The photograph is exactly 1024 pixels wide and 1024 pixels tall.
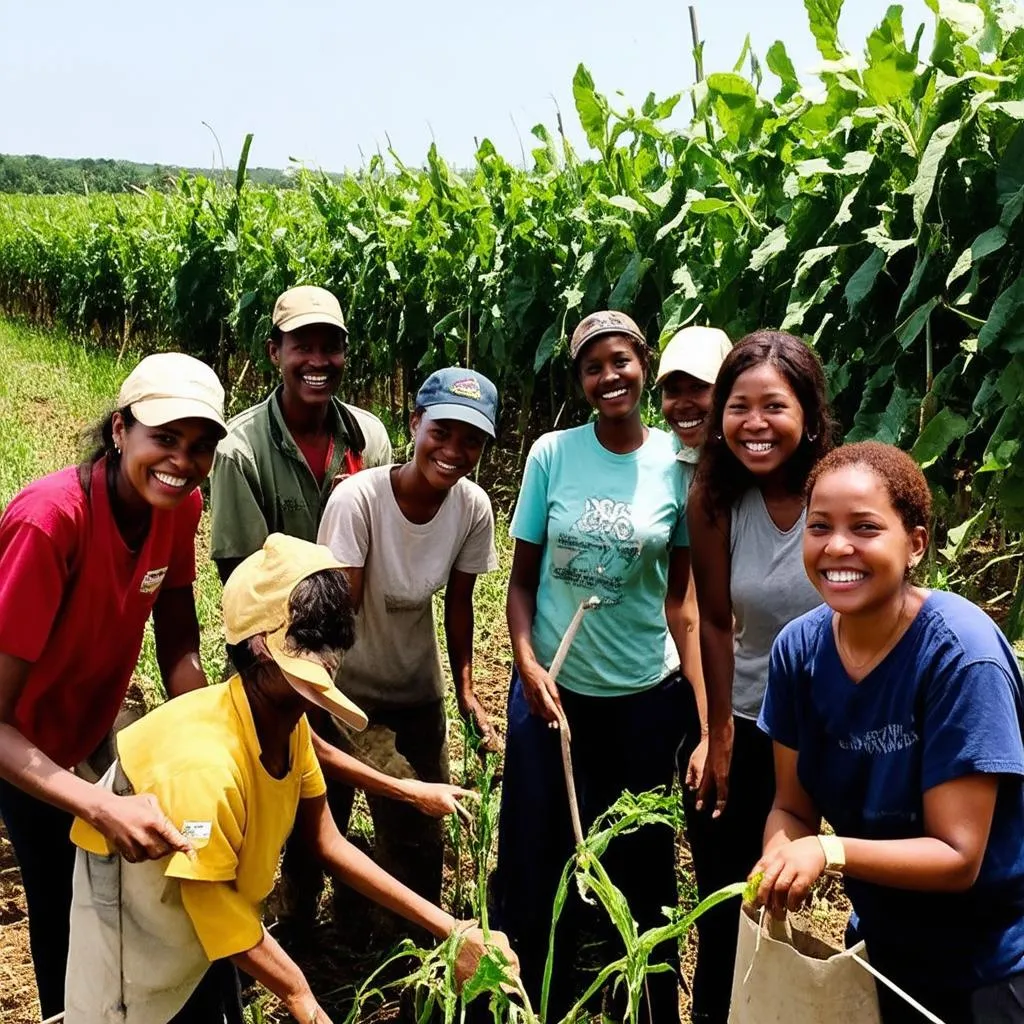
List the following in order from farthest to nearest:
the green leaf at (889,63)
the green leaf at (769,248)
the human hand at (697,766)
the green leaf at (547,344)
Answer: the green leaf at (547,344) → the green leaf at (769,248) → the green leaf at (889,63) → the human hand at (697,766)

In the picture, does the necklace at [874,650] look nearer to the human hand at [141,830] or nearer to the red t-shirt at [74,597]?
the human hand at [141,830]

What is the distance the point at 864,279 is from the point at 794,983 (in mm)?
2425

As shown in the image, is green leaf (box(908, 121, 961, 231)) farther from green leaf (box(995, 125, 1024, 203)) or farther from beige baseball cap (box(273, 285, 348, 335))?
beige baseball cap (box(273, 285, 348, 335))

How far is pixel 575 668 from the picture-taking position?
2592mm

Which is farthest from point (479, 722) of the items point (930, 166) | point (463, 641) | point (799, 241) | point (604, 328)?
point (799, 241)

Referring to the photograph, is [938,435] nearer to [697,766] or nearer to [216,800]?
[697,766]

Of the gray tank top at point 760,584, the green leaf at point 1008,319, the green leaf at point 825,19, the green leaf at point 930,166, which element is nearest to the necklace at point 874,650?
the gray tank top at point 760,584

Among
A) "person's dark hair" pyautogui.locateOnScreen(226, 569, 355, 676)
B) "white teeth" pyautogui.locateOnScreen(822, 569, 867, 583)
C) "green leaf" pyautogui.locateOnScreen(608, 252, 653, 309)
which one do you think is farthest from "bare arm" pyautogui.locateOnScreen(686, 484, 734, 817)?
"green leaf" pyautogui.locateOnScreen(608, 252, 653, 309)

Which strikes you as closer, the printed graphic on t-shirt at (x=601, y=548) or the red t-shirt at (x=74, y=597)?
the red t-shirt at (x=74, y=597)

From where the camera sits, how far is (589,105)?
4.75 m

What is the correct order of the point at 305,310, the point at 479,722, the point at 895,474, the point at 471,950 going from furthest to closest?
the point at 305,310 < the point at 479,722 < the point at 471,950 < the point at 895,474

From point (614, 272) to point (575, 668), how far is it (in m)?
3.23

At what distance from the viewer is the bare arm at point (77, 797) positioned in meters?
1.73

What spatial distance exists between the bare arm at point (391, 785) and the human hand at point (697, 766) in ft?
1.69
